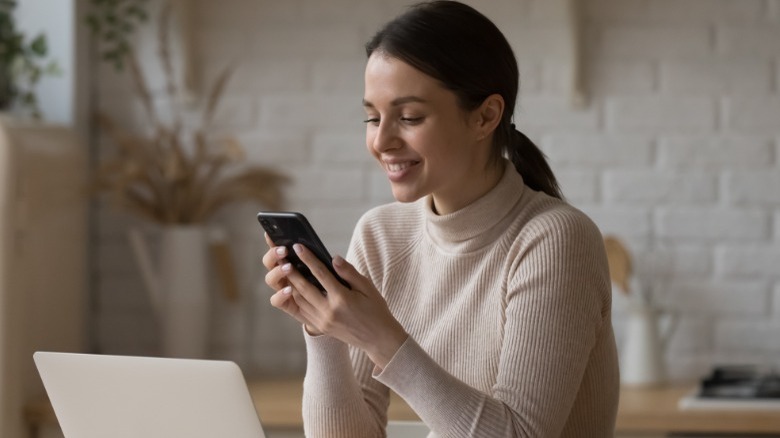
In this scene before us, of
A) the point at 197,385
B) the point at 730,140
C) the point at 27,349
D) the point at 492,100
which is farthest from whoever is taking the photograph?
the point at 730,140

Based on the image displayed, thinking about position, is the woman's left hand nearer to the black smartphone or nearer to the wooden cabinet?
the black smartphone

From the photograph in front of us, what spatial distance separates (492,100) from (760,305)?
4.18 ft

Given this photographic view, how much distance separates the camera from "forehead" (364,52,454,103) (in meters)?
1.53

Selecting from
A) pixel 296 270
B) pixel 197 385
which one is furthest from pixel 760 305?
pixel 197 385

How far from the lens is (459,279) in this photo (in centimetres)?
167

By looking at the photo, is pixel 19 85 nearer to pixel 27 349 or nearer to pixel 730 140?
pixel 27 349

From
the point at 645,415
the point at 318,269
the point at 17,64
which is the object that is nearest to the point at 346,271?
the point at 318,269

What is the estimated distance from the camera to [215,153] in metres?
2.75

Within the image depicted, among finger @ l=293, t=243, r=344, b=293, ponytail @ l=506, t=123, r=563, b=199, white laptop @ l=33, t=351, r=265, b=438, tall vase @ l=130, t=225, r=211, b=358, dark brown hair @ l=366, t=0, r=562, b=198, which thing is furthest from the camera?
tall vase @ l=130, t=225, r=211, b=358

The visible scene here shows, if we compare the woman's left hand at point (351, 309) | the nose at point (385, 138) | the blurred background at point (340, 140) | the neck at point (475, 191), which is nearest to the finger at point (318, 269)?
the woman's left hand at point (351, 309)

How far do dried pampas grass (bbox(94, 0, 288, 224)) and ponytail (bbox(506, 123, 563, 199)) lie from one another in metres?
1.05

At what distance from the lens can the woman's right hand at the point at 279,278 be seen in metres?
1.42

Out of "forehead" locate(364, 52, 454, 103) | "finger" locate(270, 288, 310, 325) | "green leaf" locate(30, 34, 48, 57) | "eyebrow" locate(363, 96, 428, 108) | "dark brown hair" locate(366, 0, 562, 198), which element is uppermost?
"dark brown hair" locate(366, 0, 562, 198)

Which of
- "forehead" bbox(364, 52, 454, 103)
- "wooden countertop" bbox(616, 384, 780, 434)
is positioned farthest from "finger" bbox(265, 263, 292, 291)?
"wooden countertop" bbox(616, 384, 780, 434)
